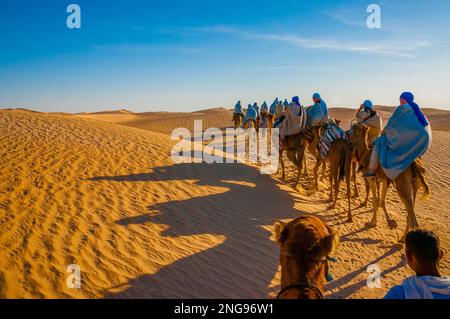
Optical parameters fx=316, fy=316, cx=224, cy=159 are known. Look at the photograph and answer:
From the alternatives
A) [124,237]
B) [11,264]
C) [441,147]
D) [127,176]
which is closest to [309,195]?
[127,176]

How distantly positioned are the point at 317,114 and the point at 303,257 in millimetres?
8575

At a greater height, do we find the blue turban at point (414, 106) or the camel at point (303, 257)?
the blue turban at point (414, 106)

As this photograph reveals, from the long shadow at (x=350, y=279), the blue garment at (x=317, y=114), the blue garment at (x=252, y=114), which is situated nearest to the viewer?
the long shadow at (x=350, y=279)

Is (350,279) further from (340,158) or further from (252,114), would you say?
(252,114)

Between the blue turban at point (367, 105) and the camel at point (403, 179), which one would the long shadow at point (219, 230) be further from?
the blue turban at point (367, 105)

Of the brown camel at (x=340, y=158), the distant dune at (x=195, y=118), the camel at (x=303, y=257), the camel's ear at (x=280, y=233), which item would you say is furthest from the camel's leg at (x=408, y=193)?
the distant dune at (x=195, y=118)

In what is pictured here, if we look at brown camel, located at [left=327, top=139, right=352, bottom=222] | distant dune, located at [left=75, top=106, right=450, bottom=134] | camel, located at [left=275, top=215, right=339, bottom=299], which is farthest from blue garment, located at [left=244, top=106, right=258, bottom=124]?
camel, located at [left=275, top=215, right=339, bottom=299]

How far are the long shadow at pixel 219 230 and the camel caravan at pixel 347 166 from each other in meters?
1.90

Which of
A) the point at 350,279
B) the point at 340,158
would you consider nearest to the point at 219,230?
the point at 350,279

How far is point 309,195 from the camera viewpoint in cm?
1030

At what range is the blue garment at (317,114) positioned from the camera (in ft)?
35.6

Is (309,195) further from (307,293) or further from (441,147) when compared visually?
(441,147)

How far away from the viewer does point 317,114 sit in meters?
10.9

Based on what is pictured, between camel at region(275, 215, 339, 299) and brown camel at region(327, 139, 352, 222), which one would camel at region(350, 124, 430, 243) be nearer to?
brown camel at region(327, 139, 352, 222)
